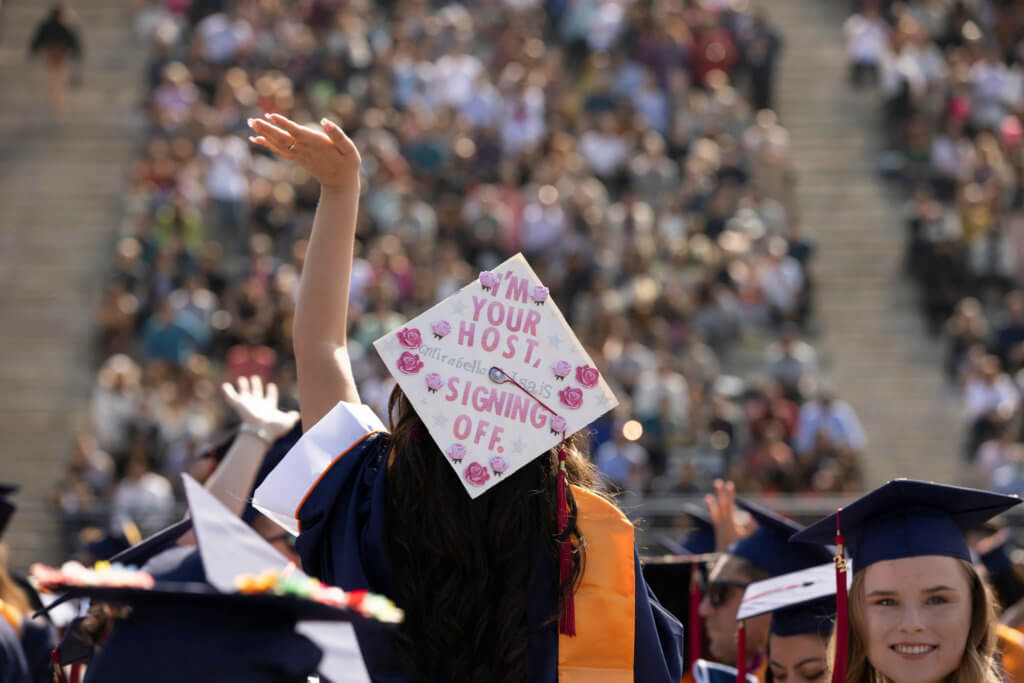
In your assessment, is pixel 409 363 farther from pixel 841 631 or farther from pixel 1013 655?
pixel 1013 655

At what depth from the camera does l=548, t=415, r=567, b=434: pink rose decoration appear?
3.45 meters

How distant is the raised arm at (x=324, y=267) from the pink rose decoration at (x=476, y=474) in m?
0.54

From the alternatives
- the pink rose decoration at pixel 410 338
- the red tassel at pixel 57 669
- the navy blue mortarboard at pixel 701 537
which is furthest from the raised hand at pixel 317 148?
the navy blue mortarboard at pixel 701 537

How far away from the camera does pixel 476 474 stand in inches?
133

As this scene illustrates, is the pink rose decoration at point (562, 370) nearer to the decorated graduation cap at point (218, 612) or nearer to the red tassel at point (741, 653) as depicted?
the decorated graduation cap at point (218, 612)

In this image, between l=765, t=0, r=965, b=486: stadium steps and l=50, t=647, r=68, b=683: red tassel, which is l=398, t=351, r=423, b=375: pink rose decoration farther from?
l=765, t=0, r=965, b=486: stadium steps

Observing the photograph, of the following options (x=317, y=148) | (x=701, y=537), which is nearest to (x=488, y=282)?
(x=317, y=148)

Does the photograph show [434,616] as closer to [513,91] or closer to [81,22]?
[513,91]

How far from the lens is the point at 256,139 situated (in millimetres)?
3844

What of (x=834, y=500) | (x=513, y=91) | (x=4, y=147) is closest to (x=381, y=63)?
(x=513, y=91)

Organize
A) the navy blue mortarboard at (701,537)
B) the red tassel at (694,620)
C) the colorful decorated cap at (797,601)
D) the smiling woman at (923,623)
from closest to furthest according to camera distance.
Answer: the smiling woman at (923,623) < the colorful decorated cap at (797,601) < the red tassel at (694,620) < the navy blue mortarboard at (701,537)

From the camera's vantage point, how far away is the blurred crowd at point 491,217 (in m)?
14.7

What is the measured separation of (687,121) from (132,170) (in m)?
6.70

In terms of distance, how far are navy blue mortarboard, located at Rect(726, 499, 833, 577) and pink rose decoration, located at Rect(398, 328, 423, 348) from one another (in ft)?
6.62
